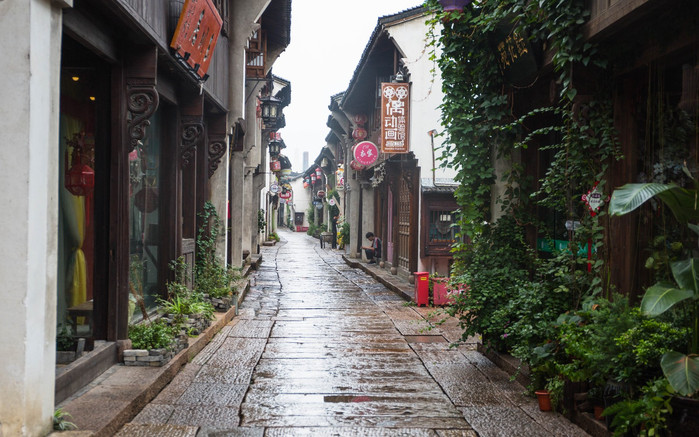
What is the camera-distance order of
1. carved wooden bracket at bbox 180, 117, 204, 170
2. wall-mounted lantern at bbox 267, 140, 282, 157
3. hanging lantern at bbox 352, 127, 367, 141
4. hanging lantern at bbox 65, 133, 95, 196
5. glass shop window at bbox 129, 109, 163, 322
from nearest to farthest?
hanging lantern at bbox 65, 133, 95, 196 < glass shop window at bbox 129, 109, 163, 322 < carved wooden bracket at bbox 180, 117, 204, 170 < hanging lantern at bbox 352, 127, 367, 141 < wall-mounted lantern at bbox 267, 140, 282, 157

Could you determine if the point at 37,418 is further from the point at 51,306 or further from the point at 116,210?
the point at 116,210

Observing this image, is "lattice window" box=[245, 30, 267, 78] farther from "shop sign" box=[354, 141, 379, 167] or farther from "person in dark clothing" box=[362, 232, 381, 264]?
"person in dark clothing" box=[362, 232, 381, 264]

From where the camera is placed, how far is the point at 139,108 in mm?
6953

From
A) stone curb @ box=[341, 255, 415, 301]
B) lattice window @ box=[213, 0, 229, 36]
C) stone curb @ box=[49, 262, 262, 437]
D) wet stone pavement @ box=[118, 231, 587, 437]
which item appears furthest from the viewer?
stone curb @ box=[341, 255, 415, 301]

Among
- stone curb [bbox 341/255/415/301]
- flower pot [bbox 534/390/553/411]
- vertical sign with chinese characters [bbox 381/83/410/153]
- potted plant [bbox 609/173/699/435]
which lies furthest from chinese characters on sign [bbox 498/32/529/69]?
vertical sign with chinese characters [bbox 381/83/410/153]

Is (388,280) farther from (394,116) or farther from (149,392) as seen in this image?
(149,392)

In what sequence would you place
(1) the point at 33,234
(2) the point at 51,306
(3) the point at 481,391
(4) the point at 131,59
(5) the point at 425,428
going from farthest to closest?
(4) the point at 131,59
(3) the point at 481,391
(5) the point at 425,428
(2) the point at 51,306
(1) the point at 33,234

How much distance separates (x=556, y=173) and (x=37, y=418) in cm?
495

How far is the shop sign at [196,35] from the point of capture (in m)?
7.81

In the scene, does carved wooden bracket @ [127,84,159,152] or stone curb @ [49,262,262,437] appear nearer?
stone curb @ [49,262,262,437]

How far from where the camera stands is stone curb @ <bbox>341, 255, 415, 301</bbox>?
14.8 metres

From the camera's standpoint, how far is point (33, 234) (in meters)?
4.11

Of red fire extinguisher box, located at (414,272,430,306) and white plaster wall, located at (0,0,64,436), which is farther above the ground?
white plaster wall, located at (0,0,64,436)

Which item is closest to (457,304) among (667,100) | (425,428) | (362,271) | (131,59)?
(425,428)
